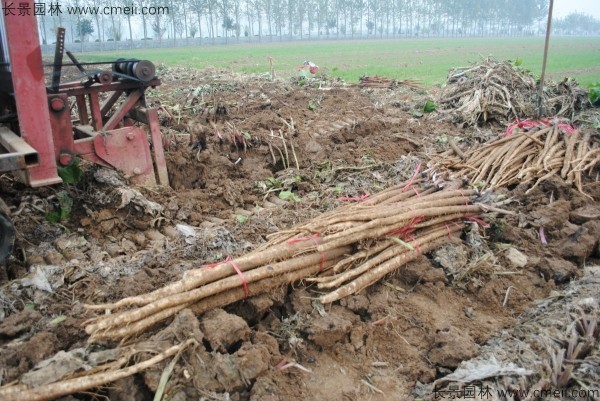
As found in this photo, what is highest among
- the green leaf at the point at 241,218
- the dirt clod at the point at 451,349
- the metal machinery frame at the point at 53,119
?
the metal machinery frame at the point at 53,119

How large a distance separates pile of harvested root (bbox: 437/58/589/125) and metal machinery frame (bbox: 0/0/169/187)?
7246 mm

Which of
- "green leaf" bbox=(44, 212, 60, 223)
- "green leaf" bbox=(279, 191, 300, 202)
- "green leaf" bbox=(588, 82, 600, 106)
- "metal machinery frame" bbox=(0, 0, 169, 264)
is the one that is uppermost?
"metal machinery frame" bbox=(0, 0, 169, 264)

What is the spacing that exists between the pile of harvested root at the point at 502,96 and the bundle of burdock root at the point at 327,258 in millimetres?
6012

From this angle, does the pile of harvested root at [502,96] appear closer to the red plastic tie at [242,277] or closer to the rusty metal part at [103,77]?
the rusty metal part at [103,77]

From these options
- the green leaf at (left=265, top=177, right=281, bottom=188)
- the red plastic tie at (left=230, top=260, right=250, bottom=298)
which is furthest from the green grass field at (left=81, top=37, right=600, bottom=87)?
the red plastic tie at (left=230, top=260, right=250, bottom=298)

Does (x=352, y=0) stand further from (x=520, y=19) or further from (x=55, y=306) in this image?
(x=55, y=306)

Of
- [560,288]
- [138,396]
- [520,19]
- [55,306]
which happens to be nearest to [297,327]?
[138,396]

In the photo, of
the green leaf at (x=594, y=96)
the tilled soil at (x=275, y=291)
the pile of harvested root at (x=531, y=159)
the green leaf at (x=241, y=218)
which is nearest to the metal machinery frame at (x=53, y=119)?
the tilled soil at (x=275, y=291)

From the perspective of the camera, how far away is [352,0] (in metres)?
111

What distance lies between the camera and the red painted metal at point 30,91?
429 centimetres

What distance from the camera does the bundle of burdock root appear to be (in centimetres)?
323

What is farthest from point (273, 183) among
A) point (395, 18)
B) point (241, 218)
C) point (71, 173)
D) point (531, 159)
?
point (395, 18)

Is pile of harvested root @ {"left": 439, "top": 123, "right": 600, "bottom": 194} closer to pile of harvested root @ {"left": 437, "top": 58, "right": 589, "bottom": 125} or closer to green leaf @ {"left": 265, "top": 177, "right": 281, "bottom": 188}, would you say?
green leaf @ {"left": 265, "top": 177, "right": 281, "bottom": 188}

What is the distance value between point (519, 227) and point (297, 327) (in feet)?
10.2
